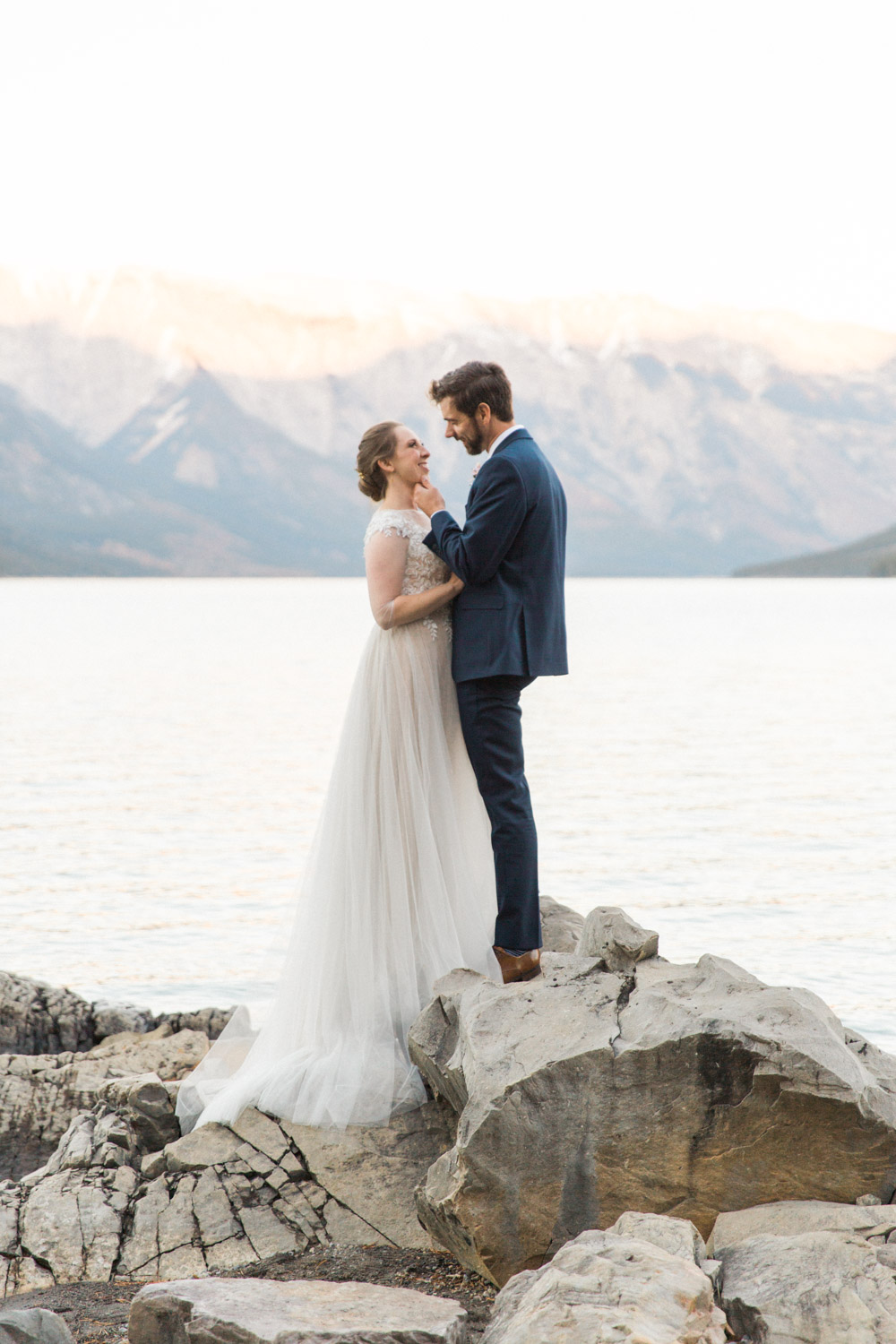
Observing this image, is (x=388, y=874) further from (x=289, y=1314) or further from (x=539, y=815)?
(x=539, y=815)

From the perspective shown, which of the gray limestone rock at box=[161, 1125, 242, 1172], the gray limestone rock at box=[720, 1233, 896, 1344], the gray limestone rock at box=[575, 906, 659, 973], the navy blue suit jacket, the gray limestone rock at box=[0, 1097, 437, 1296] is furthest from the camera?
the navy blue suit jacket

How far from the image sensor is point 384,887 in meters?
5.46

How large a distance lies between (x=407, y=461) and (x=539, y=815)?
39.7ft

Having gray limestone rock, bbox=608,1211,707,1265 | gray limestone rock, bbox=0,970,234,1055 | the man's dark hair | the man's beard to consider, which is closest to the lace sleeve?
the man's beard

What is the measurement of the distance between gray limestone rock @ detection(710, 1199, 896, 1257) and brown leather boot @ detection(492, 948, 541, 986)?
5.41 ft

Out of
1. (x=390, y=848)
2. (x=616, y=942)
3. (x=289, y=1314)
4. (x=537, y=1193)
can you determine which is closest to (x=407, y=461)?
(x=390, y=848)

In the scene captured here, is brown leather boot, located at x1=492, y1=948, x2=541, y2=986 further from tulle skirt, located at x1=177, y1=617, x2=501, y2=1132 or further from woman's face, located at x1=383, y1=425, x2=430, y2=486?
woman's face, located at x1=383, y1=425, x2=430, y2=486

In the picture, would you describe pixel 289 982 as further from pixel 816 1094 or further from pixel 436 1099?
pixel 816 1094

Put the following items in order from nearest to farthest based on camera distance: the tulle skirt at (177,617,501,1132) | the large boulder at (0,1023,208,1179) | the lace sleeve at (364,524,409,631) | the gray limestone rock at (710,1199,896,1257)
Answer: the gray limestone rock at (710,1199,896,1257) → the tulle skirt at (177,617,501,1132) → the lace sleeve at (364,524,409,631) → the large boulder at (0,1023,208,1179)

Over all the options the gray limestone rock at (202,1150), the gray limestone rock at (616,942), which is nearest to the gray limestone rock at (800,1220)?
the gray limestone rock at (616,942)

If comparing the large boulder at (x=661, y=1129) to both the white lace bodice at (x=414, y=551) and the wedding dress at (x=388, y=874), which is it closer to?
the wedding dress at (x=388, y=874)

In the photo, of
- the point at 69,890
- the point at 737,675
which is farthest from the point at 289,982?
the point at 737,675

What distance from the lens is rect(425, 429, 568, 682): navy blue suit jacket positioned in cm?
519

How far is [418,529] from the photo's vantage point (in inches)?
216
